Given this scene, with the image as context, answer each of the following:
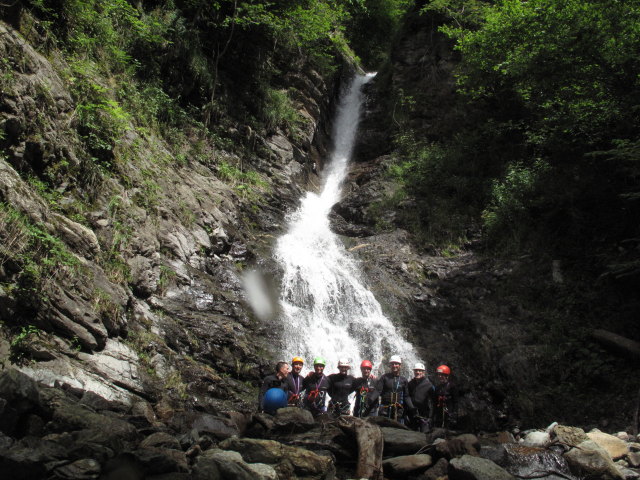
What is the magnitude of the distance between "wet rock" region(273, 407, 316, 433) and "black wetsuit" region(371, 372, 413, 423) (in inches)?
68.5

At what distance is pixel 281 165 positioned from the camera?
17.8 m

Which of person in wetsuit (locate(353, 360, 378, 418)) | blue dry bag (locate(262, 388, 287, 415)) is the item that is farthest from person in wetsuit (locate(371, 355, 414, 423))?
blue dry bag (locate(262, 388, 287, 415))

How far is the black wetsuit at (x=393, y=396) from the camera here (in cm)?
707

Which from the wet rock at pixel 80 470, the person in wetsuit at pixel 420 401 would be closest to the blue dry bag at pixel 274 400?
the person in wetsuit at pixel 420 401

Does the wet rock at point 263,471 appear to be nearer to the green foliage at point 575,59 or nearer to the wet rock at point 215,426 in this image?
the wet rock at point 215,426

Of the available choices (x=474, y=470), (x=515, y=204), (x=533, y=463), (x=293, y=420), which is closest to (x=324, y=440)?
(x=293, y=420)

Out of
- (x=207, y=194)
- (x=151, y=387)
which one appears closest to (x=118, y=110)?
(x=207, y=194)

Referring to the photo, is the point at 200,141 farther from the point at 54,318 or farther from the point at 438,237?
the point at 54,318

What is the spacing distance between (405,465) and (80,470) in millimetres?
3075

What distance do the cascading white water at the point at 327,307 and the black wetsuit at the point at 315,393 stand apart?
7.60ft

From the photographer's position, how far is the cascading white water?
400 inches

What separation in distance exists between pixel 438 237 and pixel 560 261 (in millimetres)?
4264

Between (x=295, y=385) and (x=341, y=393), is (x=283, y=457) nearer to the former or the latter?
(x=295, y=385)

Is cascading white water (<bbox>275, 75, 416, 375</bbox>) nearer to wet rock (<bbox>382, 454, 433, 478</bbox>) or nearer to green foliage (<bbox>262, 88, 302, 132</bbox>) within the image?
green foliage (<bbox>262, 88, 302, 132</bbox>)
